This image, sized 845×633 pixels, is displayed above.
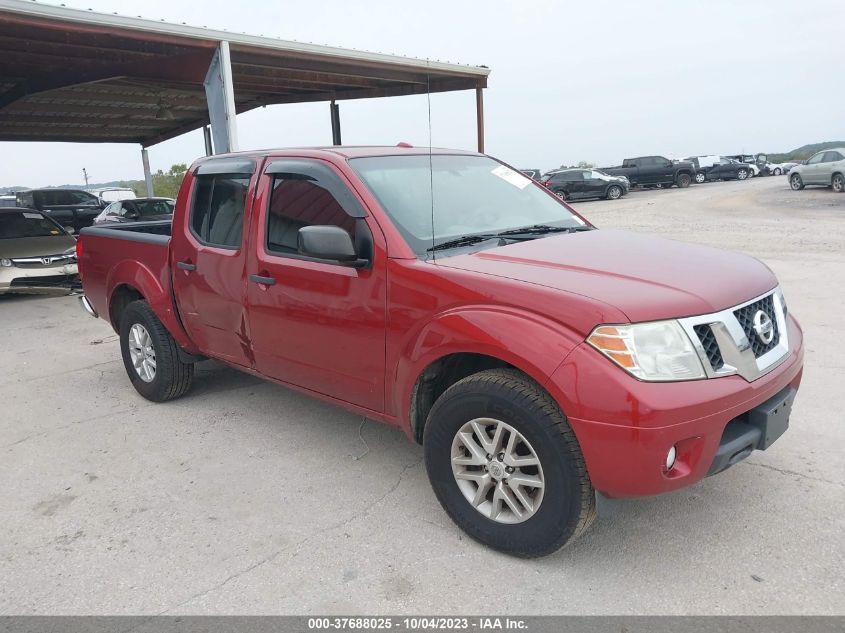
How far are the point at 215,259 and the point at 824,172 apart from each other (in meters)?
25.9

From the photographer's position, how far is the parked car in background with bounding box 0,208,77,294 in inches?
374

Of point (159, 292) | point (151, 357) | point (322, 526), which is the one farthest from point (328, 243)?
point (151, 357)

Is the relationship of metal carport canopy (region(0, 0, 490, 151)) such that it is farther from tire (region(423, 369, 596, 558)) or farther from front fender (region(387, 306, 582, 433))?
tire (region(423, 369, 596, 558))

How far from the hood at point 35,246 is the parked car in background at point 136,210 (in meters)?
5.17

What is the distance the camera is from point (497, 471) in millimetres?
2744

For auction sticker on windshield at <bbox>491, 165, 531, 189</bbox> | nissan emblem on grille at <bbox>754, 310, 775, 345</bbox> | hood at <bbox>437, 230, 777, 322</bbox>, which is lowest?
nissan emblem on grille at <bbox>754, 310, 775, 345</bbox>

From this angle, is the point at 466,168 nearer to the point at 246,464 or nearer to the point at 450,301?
the point at 450,301

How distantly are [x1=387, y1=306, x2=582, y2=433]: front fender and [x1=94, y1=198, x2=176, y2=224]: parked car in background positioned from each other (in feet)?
46.8

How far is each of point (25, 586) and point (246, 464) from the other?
51.5 inches

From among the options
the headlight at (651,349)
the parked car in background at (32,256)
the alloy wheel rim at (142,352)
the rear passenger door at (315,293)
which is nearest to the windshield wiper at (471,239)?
the rear passenger door at (315,293)

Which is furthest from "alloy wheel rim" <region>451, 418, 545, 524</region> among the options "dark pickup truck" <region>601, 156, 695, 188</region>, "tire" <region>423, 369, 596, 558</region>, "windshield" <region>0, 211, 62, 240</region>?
"dark pickup truck" <region>601, 156, 695, 188</region>

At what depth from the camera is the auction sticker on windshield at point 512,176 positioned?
403 cm

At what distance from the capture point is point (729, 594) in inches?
99.0

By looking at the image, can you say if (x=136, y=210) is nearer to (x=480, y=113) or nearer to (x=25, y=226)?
(x=25, y=226)
